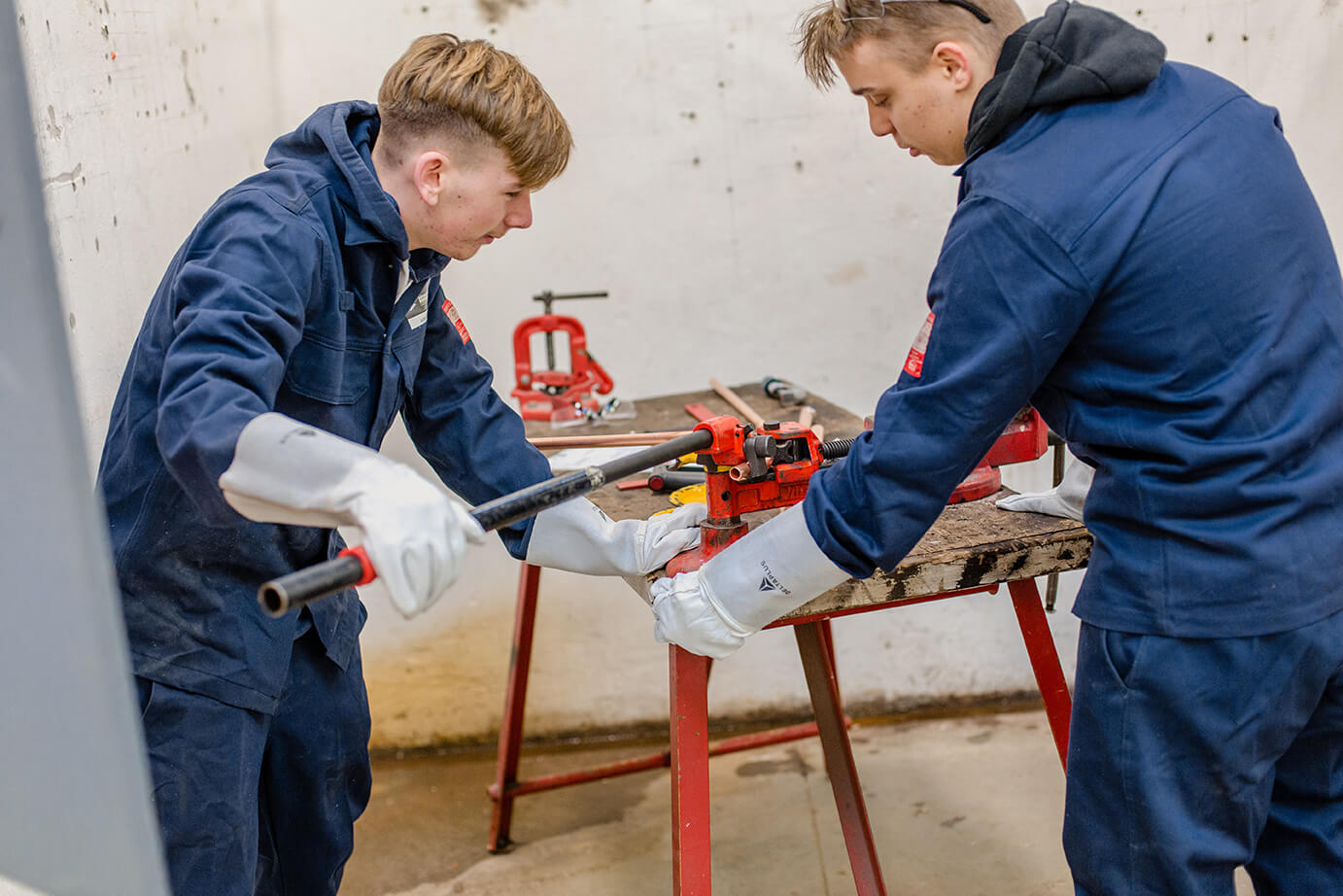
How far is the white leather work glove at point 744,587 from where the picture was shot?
55.1 inches

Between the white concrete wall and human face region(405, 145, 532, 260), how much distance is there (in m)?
1.05

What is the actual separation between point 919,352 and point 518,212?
1.81ft

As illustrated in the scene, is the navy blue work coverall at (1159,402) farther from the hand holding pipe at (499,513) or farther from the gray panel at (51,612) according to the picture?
the gray panel at (51,612)

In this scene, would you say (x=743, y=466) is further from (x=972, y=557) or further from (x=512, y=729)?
(x=512, y=729)

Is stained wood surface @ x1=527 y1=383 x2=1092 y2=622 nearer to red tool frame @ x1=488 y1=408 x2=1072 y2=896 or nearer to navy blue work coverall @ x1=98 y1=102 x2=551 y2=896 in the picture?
red tool frame @ x1=488 y1=408 x2=1072 y2=896

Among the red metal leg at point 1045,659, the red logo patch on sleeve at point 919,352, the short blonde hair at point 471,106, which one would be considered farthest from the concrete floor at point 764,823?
the short blonde hair at point 471,106

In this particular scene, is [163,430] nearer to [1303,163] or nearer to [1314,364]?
[1314,364]

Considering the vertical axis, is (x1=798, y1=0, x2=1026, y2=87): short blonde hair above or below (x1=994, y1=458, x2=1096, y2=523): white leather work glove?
above

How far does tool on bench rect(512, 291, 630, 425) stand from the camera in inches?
92.9

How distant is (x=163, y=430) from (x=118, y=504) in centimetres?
32

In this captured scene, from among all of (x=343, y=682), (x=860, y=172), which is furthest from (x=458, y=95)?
(x=860, y=172)

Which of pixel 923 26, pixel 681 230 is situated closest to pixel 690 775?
pixel 923 26

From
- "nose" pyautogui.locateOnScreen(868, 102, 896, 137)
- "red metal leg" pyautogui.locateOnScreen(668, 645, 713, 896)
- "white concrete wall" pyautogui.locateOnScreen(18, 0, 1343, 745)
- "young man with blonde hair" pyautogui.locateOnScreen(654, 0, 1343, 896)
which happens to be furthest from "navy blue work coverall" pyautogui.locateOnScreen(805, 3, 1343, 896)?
"white concrete wall" pyautogui.locateOnScreen(18, 0, 1343, 745)

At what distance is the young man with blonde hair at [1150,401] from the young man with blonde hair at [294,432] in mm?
485
